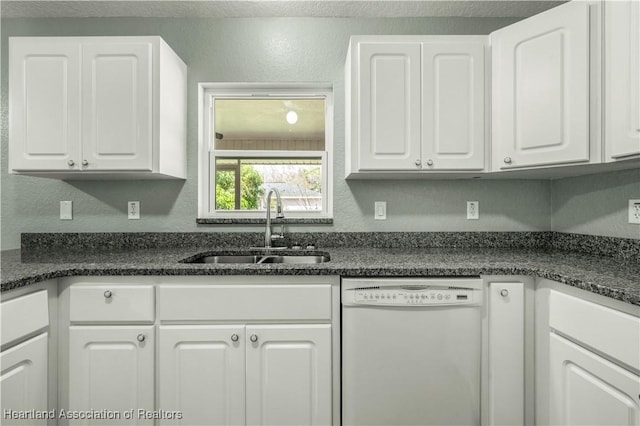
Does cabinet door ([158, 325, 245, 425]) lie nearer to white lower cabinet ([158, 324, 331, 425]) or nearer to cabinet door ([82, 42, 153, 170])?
white lower cabinet ([158, 324, 331, 425])

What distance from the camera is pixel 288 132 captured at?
91.0 inches

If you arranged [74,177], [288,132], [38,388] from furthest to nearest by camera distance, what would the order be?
[288,132], [74,177], [38,388]

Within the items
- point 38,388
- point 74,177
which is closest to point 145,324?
point 38,388

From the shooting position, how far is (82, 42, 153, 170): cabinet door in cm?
179

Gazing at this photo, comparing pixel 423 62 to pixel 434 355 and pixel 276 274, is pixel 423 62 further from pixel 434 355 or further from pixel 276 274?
pixel 434 355

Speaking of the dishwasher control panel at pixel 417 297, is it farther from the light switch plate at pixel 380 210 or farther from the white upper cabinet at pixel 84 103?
the white upper cabinet at pixel 84 103

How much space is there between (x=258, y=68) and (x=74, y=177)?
1.34 m

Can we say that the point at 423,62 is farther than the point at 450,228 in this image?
No

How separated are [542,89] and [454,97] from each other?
15.5 inches

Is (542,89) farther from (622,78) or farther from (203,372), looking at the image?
(203,372)

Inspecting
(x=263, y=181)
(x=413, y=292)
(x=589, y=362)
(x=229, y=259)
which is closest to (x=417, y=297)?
(x=413, y=292)

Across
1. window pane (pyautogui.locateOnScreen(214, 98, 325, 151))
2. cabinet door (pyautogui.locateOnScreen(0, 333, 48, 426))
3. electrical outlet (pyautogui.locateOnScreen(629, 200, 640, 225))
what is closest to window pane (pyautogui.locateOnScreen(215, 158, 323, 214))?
window pane (pyautogui.locateOnScreen(214, 98, 325, 151))

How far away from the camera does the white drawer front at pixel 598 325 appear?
40.8 inches

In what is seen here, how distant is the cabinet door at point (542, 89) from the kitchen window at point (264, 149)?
1.02 meters
